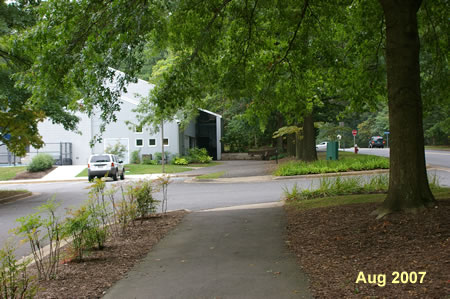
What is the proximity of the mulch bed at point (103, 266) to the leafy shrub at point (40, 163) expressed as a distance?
87.9 ft

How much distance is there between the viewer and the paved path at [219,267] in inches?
192

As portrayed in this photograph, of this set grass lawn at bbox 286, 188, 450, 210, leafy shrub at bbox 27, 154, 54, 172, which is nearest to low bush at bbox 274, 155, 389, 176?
grass lawn at bbox 286, 188, 450, 210

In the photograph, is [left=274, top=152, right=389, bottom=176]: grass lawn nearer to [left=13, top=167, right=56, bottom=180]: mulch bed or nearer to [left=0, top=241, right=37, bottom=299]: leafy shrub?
[left=0, top=241, right=37, bottom=299]: leafy shrub

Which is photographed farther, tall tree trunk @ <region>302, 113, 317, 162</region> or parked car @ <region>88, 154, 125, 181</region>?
parked car @ <region>88, 154, 125, 181</region>

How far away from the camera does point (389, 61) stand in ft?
24.6

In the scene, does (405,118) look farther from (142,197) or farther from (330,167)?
(330,167)

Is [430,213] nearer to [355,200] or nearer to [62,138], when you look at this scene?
[355,200]

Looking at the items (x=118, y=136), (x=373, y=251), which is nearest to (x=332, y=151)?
(x=118, y=136)

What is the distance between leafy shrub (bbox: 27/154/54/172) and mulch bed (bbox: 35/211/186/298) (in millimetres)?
26804

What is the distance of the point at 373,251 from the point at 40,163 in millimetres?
31936

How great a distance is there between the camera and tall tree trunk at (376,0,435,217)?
23.4ft

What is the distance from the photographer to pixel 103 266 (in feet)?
20.0

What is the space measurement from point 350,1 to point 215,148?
124 ft

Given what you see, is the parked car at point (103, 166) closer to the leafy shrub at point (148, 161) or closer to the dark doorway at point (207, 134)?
the leafy shrub at point (148, 161)
